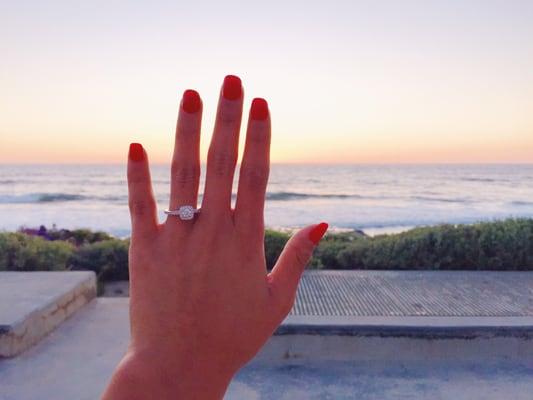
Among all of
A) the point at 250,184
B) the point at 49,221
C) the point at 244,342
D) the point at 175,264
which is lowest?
the point at 49,221

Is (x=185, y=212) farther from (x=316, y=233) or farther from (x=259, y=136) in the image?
(x=316, y=233)

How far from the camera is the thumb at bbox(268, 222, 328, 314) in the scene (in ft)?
3.95

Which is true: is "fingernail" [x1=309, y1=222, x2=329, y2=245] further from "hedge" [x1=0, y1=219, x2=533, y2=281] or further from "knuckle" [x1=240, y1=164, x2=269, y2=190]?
"hedge" [x1=0, y1=219, x2=533, y2=281]

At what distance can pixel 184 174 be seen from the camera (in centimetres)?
113

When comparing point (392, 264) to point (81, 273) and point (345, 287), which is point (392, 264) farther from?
point (81, 273)

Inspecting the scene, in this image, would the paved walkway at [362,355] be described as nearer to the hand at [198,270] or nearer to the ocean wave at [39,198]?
the hand at [198,270]

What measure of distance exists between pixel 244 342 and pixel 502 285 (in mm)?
4751

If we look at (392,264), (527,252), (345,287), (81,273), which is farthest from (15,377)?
(527,252)

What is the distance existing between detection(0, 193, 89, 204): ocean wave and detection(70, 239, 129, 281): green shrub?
27261 millimetres

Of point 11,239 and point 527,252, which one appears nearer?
point 527,252

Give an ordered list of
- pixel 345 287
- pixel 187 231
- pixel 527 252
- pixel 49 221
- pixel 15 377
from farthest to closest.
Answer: pixel 49 221 → pixel 527 252 → pixel 345 287 → pixel 15 377 → pixel 187 231

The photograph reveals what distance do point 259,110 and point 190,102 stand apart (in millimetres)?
142

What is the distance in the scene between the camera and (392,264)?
6.15 metres

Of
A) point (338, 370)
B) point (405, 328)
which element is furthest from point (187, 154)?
point (405, 328)
